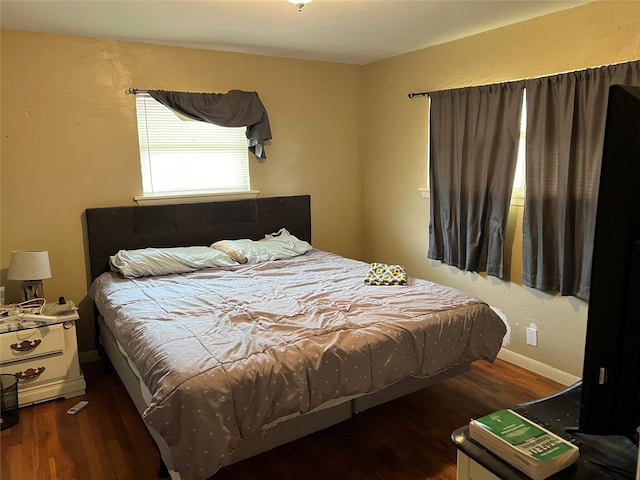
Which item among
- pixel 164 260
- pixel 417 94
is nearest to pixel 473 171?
pixel 417 94

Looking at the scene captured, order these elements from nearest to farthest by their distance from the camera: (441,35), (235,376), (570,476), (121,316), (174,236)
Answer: (570,476)
(235,376)
(121,316)
(441,35)
(174,236)

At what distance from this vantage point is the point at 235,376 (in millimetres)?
1898

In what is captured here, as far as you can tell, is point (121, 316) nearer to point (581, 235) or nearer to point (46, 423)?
point (46, 423)

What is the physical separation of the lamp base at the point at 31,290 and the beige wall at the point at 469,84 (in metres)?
3.00

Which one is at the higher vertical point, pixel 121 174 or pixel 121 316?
pixel 121 174

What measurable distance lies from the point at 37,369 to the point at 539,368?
11.0 ft

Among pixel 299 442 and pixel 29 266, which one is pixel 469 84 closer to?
pixel 299 442

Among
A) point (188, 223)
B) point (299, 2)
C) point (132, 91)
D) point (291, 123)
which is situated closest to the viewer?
point (299, 2)

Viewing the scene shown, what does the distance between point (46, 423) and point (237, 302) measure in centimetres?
131

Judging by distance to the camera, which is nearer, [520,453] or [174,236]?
[520,453]

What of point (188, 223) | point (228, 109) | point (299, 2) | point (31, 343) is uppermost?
point (299, 2)

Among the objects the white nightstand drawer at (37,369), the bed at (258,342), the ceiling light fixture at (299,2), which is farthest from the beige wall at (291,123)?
the ceiling light fixture at (299,2)

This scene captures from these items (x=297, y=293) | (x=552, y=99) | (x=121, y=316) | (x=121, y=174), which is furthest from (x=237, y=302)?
(x=552, y=99)

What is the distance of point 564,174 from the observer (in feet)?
9.71
